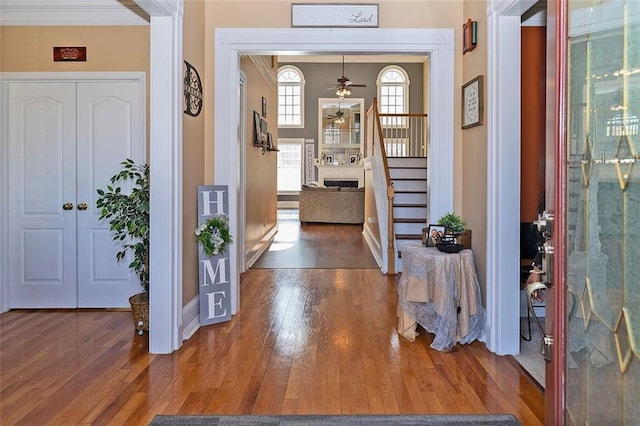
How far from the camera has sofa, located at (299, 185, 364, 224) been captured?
10656 millimetres

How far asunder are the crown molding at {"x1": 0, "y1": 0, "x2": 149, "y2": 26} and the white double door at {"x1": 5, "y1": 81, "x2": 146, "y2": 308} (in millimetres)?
510

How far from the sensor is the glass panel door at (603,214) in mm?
1381

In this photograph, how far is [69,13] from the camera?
4000 mm

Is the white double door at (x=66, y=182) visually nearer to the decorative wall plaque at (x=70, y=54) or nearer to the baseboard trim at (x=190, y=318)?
the decorative wall plaque at (x=70, y=54)

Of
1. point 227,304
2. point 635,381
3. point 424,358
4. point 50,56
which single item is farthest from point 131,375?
point 50,56

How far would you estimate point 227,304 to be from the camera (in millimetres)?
3760

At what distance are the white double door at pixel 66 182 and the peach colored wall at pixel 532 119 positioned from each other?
3.20 meters

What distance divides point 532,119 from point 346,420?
114 inches

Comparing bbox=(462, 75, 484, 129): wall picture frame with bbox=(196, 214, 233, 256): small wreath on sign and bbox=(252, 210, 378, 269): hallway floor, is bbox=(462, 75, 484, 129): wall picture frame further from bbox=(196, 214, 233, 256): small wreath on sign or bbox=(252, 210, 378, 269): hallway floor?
bbox=(252, 210, 378, 269): hallway floor

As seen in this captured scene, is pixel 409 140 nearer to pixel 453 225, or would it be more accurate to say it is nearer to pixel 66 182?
pixel 453 225

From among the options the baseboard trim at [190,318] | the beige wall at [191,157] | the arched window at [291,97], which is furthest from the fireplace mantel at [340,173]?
the baseboard trim at [190,318]

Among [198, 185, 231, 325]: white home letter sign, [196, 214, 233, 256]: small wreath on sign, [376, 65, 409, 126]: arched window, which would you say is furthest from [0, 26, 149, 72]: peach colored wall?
[376, 65, 409, 126]: arched window

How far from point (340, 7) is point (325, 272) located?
3103 mm

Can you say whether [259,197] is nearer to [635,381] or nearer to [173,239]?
[173,239]
